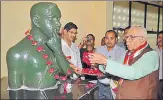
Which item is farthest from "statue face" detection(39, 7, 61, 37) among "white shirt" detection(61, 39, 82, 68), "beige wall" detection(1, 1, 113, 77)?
"beige wall" detection(1, 1, 113, 77)

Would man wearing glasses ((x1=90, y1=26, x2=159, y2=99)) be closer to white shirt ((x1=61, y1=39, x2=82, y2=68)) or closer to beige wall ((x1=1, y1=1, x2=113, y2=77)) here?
white shirt ((x1=61, y1=39, x2=82, y2=68))

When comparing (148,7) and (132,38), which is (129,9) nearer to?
(148,7)

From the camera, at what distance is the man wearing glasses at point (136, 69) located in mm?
1309

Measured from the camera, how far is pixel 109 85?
1.78 m

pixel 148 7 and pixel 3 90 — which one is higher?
pixel 148 7

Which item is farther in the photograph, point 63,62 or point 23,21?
point 23,21

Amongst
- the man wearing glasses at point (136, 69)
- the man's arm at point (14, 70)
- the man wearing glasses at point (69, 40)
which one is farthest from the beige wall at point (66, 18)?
the man wearing glasses at point (136, 69)

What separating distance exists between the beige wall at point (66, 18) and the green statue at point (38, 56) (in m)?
1.08

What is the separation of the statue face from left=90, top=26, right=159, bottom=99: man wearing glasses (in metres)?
0.23

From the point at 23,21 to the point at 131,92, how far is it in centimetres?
144

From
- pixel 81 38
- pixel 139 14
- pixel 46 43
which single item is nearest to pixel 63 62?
pixel 46 43

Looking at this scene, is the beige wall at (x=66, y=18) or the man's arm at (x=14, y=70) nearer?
the man's arm at (x=14, y=70)

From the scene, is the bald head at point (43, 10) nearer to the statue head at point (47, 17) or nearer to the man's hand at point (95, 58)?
the statue head at point (47, 17)

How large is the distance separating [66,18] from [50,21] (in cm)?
172
